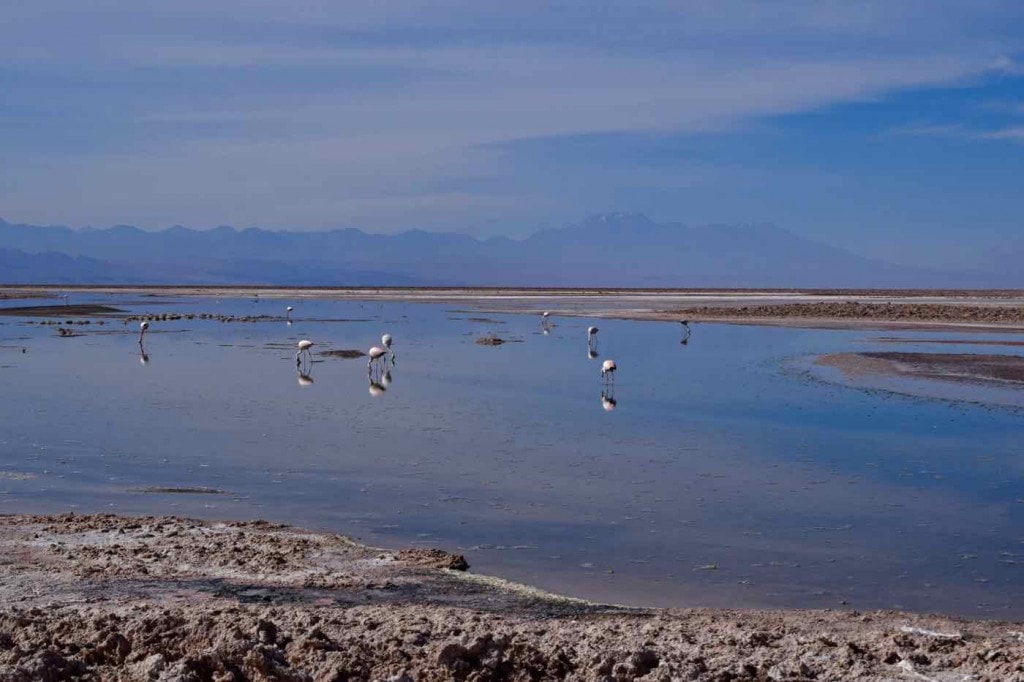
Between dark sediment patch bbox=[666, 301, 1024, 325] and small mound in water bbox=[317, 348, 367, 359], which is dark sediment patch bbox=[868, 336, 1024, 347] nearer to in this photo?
dark sediment patch bbox=[666, 301, 1024, 325]

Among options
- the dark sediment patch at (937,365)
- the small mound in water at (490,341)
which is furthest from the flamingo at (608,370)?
the small mound in water at (490,341)

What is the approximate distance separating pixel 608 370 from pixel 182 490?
14.1 m

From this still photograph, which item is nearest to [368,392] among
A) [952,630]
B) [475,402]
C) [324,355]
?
[475,402]

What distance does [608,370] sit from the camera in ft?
86.6

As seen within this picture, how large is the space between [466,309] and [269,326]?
22.0m

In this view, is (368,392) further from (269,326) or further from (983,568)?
(269,326)

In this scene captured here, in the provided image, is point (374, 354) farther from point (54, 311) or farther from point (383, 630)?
point (54, 311)

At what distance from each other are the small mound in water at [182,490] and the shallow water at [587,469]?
174 millimetres

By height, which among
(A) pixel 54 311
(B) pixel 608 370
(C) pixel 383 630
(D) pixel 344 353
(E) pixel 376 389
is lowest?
(C) pixel 383 630

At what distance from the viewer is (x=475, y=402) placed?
22.4 metres

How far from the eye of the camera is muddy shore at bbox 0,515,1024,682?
6953 millimetres

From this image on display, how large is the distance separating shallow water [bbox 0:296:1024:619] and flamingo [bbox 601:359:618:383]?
0.38 metres

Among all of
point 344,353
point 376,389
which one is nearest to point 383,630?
point 376,389

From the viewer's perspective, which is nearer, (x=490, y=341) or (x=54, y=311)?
(x=490, y=341)
